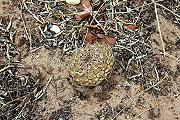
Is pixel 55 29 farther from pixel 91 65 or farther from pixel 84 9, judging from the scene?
pixel 91 65

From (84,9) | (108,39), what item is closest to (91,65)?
(108,39)

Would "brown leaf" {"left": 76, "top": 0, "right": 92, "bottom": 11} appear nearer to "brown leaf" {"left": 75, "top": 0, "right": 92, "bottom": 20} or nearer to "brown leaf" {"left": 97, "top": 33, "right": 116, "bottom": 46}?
"brown leaf" {"left": 75, "top": 0, "right": 92, "bottom": 20}

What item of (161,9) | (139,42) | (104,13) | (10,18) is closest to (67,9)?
(104,13)

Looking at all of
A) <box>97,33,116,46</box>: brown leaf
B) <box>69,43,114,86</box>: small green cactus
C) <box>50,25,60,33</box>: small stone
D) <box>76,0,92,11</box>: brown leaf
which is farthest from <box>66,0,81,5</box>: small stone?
<box>69,43,114,86</box>: small green cactus

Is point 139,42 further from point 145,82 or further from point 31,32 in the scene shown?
point 31,32

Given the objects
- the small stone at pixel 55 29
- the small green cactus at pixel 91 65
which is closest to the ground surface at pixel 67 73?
the small stone at pixel 55 29

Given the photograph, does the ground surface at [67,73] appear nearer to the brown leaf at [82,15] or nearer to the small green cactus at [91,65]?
the brown leaf at [82,15]
